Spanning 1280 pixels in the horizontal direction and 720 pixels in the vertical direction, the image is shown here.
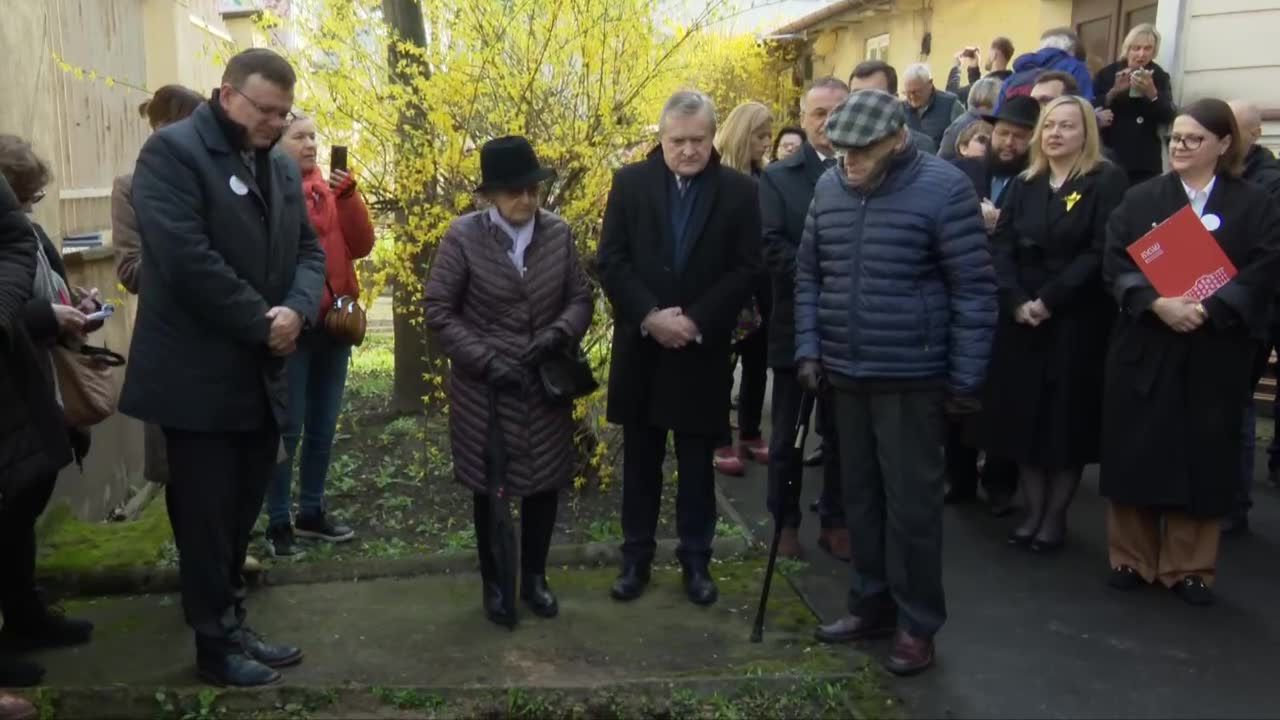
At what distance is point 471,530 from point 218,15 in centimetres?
587

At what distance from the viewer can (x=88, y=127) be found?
6.45 metres

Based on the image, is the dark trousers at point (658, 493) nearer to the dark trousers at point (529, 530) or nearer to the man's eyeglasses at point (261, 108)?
the dark trousers at point (529, 530)

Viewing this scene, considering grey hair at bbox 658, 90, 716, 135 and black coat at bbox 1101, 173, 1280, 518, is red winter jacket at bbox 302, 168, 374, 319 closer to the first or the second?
grey hair at bbox 658, 90, 716, 135

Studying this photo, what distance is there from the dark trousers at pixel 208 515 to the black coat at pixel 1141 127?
20.2 feet

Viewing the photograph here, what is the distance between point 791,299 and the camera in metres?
5.24

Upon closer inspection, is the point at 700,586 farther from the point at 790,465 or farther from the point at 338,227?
the point at 338,227

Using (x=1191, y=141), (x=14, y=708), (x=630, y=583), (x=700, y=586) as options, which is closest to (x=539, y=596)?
(x=630, y=583)

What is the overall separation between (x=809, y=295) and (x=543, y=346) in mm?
1039

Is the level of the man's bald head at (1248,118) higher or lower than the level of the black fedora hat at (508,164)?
higher

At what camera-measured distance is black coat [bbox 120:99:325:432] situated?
3699mm

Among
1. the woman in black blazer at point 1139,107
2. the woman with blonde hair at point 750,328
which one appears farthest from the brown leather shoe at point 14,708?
the woman in black blazer at point 1139,107

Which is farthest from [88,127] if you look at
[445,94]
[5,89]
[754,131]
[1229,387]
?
[1229,387]

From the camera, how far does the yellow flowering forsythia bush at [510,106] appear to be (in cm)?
571

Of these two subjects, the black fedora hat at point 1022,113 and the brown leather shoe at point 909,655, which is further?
the black fedora hat at point 1022,113
